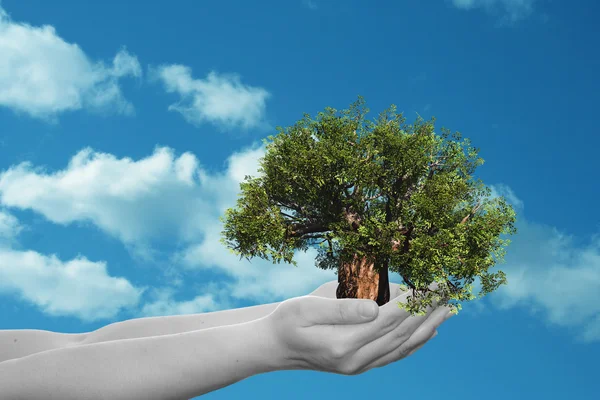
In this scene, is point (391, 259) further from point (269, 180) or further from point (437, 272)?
point (269, 180)

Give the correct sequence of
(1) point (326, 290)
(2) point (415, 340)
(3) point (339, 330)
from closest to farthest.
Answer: (3) point (339, 330) → (2) point (415, 340) → (1) point (326, 290)

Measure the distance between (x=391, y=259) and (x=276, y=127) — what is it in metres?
2.80

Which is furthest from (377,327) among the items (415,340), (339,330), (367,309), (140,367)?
(140,367)

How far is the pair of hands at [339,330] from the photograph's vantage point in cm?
821

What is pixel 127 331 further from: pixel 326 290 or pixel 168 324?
pixel 326 290

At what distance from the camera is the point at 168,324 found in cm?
1005

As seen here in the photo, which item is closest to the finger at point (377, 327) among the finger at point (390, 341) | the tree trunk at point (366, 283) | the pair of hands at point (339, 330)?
the pair of hands at point (339, 330)

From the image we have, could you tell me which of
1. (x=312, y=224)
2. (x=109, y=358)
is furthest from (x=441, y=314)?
(x=109, y=358)

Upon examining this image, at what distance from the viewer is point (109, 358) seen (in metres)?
8.29

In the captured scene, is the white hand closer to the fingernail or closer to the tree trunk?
the fingernail

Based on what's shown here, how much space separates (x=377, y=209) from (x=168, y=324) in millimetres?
3817

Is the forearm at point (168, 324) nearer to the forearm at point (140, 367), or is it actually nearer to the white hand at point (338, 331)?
the forearm at point (140, 367)

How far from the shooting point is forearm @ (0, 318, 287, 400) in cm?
816

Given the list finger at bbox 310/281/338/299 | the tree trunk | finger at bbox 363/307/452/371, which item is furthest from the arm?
finger at bbox 363/307/452/371
